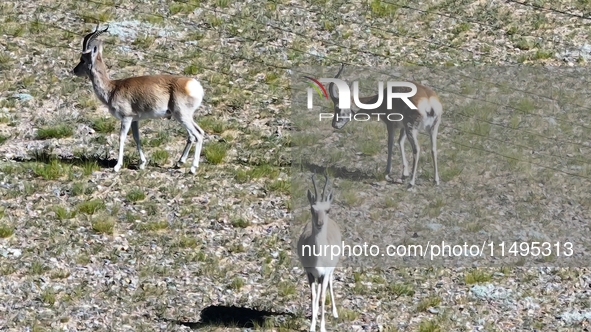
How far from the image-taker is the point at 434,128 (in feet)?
80.4

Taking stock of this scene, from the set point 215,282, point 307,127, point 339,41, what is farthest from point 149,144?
point 339,41

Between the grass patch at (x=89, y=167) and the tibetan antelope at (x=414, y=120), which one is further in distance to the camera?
the grass patch at (x=89, y=167)

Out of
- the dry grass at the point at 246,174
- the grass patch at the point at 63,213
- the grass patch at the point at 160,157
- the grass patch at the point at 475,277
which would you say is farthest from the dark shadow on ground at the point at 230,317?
the grass patch at the point at 160,157

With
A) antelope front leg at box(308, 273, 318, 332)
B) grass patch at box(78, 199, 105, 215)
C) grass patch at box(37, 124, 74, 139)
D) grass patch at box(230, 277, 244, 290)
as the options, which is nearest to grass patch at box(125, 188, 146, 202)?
grass patch at box(78, 199, 105, 215)

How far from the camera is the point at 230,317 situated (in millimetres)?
20625

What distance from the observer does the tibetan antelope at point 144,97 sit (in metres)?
24.0

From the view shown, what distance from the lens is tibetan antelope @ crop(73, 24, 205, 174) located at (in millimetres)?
24031

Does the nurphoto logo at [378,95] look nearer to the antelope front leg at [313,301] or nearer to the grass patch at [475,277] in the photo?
the grass patch at [475,277]

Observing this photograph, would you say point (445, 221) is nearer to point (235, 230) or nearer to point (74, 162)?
point (235, 230)

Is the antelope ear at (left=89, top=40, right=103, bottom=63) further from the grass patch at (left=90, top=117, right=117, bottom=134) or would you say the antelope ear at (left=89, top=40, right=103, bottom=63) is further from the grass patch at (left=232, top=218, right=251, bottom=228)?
the grass patch at (left=232, top=218, right=251, bottom=228)

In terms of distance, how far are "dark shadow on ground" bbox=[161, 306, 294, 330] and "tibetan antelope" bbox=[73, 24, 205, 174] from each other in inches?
176

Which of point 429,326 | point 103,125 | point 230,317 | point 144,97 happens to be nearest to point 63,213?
point 144,97

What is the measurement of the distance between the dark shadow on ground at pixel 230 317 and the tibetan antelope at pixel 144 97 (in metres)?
4.47

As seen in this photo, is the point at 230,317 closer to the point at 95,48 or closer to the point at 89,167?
the point at 89,167
